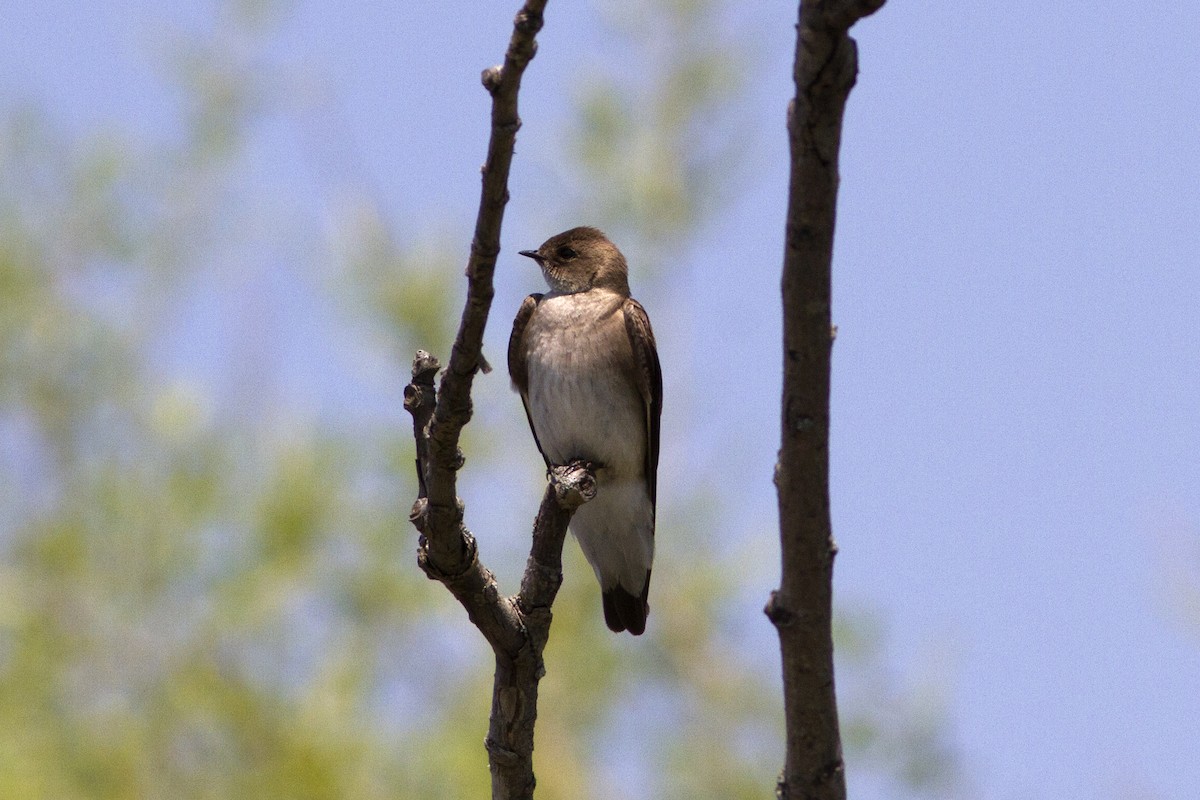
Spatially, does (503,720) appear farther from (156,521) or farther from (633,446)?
(156,521)

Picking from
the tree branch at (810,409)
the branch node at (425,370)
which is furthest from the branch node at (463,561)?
the tree branch at (810,409)

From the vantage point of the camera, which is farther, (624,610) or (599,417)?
(624,610)

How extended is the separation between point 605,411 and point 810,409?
11.7 feet

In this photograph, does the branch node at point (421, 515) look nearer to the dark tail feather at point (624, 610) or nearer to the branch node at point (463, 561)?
the branch node at point (463, 561)

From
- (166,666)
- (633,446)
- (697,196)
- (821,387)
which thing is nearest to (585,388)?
(633,446)

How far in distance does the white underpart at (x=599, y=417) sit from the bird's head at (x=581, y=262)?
0.37 metres

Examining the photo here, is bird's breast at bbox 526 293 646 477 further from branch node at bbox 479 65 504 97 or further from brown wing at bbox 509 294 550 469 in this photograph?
branch node at bbox 479 65 504 97

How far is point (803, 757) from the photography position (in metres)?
2.67

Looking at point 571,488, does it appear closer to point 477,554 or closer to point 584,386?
point 477,554

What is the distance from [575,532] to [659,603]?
7.34ft

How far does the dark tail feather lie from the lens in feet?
19.9

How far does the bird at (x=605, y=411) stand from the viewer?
5.91 metres

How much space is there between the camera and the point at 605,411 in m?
5.93

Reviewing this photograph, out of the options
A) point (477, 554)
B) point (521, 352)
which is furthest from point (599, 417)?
point (477, 554)
